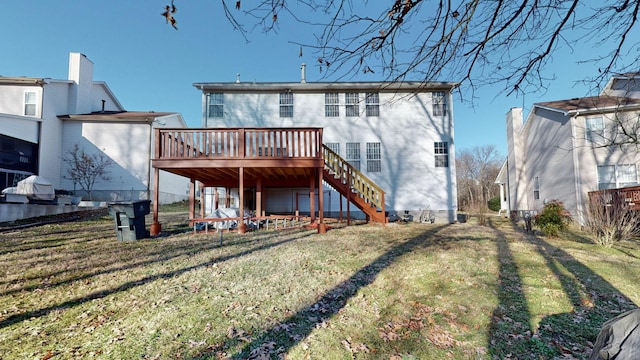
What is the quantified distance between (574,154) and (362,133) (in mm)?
9773

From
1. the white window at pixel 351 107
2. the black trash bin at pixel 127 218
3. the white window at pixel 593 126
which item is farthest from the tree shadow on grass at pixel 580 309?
the white window at pixel 593 126

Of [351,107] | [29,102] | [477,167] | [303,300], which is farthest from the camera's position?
[477,167]

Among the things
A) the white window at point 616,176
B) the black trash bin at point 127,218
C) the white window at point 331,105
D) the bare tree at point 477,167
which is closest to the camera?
the black trash bin at point 127,218

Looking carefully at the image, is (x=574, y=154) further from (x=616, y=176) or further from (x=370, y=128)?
(x=370, y=128)

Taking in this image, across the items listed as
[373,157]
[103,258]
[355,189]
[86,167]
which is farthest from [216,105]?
[103,258]

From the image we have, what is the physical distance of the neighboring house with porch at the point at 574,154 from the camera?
484 inches

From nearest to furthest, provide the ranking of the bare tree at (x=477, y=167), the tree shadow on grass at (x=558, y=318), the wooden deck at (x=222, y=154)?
the tree shadow on grass at (x=558, y=318) → the wooden deck at (x=222, y=154) → the bare tree at (x=477, y=167)

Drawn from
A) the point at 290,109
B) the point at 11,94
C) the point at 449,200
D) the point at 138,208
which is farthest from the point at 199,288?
the point at 11,94

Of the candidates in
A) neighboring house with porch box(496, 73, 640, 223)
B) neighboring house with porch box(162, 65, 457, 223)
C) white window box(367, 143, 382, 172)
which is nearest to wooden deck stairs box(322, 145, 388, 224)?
neighboring house with porch box(162, 65, 457, 223)

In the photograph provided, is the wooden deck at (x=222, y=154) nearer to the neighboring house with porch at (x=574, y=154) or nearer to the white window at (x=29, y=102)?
the neighboring house with porch at (x=574, y=154)

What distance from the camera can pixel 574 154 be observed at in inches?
502

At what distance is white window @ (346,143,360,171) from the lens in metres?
12.8

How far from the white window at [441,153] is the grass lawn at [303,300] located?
652cm

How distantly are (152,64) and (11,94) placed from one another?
807 centimetres
